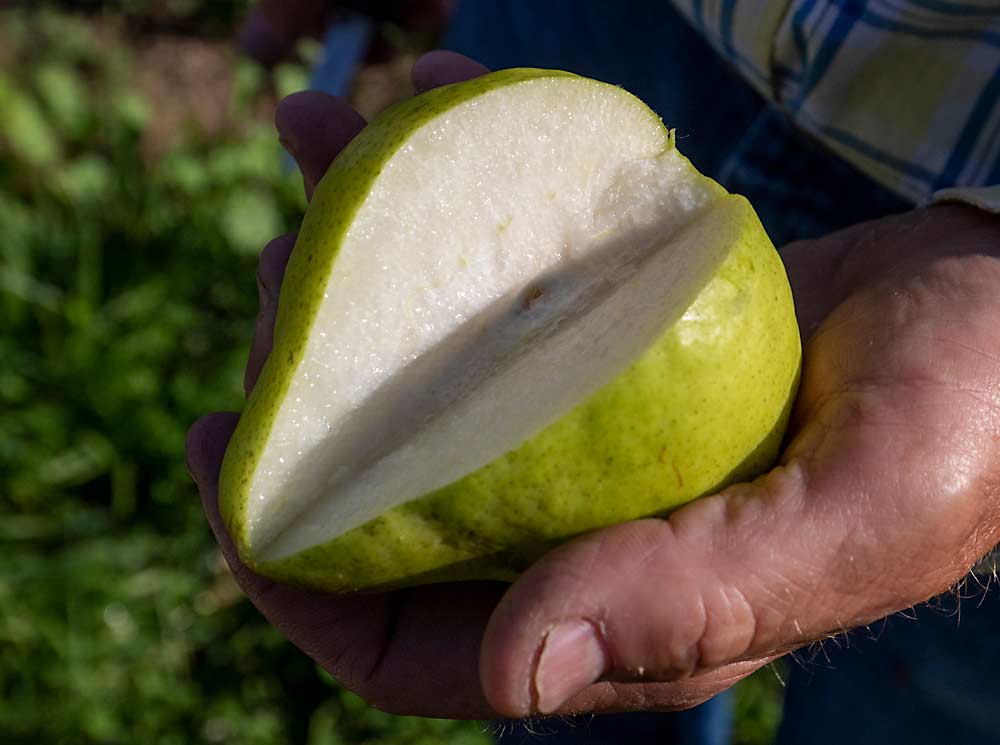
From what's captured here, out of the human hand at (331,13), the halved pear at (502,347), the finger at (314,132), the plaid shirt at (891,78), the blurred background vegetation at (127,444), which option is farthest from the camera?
the human hand at (331,13)

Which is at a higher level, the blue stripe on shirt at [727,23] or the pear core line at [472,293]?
A: the blue stripe on shirt at [727,23]

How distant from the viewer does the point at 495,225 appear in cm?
139

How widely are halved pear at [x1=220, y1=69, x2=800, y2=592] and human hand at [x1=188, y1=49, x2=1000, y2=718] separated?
0.10 metres

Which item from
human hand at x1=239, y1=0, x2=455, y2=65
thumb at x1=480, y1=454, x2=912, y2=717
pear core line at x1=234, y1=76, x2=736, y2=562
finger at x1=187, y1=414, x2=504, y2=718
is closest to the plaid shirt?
pear core line at x1=234, y1=76, x2=736, y2=562

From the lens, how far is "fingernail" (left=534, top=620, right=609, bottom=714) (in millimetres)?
1031

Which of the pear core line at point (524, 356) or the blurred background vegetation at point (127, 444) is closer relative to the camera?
the pear core line at point (524, 356)

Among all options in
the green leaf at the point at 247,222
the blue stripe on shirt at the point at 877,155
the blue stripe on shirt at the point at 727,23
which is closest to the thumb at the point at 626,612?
the blue stripe on shirt at the point at 877,155

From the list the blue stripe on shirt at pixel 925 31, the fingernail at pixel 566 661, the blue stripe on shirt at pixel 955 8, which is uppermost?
the blue stripe on shirt at pixel 955 8

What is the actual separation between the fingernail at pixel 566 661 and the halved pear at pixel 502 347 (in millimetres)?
183

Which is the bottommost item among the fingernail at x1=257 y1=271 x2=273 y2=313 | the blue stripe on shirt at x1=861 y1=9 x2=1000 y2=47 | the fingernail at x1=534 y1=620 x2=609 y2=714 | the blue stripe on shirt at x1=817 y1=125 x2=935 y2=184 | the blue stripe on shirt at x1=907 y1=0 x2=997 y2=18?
the fingernail at x1=257 y1=271 x2=273 y2=313

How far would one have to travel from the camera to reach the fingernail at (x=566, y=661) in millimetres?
1031

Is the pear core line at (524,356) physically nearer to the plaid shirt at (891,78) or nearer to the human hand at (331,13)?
the plaid shirt at (891,78)

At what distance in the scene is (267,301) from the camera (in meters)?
→ 1.66

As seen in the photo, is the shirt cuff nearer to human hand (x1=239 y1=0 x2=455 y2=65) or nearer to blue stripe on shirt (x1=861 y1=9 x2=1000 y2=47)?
blue stripe on shirt (x1=861 y1=9 x2=1000 y2=47)
